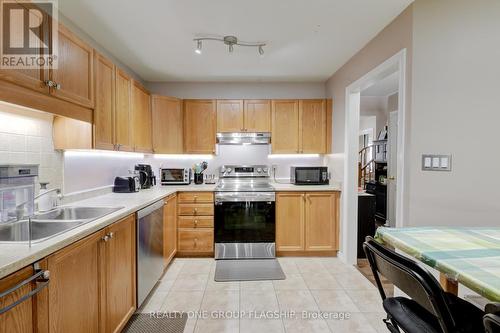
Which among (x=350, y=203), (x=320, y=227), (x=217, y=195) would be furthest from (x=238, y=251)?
(x=350, y=203)

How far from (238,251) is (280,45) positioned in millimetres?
2514

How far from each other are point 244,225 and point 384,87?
344cm

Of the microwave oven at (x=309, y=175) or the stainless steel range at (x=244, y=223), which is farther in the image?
the microwave oven at (x=309, y=175)

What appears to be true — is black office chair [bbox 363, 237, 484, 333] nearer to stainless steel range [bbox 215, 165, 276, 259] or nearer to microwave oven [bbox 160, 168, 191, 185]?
stainless steel range [bbox 215, 165, 276, 259]

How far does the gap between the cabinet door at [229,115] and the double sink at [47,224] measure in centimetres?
204

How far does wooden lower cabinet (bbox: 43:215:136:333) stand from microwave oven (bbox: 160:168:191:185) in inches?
62.7

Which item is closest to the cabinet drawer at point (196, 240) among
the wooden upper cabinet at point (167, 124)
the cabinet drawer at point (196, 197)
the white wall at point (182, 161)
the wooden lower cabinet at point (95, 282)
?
the cabinet drawer at point (196, 197)

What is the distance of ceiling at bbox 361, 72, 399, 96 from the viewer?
397 cm

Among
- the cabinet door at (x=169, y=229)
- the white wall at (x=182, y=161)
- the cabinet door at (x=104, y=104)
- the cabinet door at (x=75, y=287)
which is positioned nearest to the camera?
the cabinet door at (x=75, y=287)

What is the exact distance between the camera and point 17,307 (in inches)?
38.4

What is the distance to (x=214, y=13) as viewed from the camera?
6.77ft

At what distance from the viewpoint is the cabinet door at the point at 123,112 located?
8.05ft

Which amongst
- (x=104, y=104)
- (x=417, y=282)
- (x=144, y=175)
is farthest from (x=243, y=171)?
(x=417, y=282)

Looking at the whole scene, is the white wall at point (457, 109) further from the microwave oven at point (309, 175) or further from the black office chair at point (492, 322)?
the microwave oven at point (309, 175)
